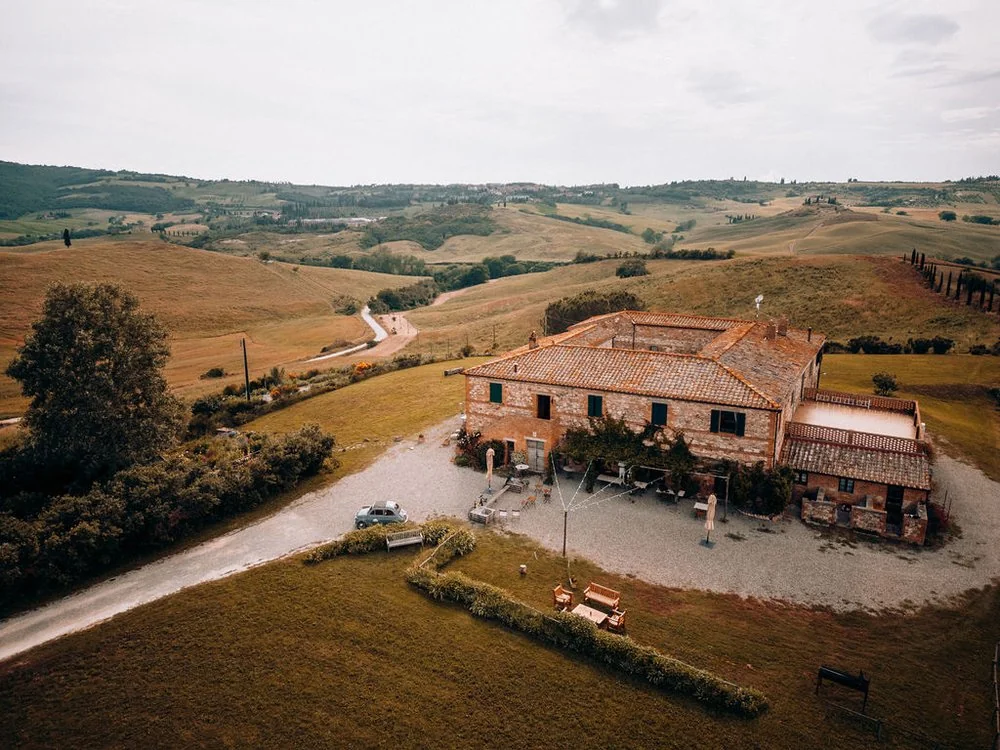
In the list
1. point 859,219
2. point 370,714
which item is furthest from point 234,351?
point 859,219

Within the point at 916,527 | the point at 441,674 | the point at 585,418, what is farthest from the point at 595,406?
the point at 441,674

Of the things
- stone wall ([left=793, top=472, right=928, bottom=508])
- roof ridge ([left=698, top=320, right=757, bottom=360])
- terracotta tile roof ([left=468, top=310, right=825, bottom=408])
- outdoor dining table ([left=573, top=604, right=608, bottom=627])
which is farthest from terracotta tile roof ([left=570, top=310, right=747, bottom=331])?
outdoor dining table ([left=573, top=604, right=608, bottom=627])

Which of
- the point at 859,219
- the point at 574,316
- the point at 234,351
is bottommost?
the point at 234,351

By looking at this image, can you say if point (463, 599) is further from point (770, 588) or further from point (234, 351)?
point (234, 351)

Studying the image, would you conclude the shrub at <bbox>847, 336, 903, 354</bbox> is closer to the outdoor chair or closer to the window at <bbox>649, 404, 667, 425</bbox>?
the window at <bbox>649, 404, 667, 425</bbox>

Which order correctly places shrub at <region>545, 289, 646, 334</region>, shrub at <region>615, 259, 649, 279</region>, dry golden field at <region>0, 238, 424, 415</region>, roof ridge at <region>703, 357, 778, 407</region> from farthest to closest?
shrub at <region>615, 259, 649, 279</region> < dry golden field at <region>0, 238, 424, 415</region> < shrub at <region>545, 289, 646, 334</region> < roof ridge at <region>703, 357, 778, 407</region>

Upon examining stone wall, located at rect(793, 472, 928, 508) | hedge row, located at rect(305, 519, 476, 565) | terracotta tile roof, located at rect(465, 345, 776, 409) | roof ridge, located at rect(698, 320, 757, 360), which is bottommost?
hedge row, located at rect(305, 519, 476, 565)

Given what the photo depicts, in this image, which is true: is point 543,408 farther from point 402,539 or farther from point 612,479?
point 402,539
